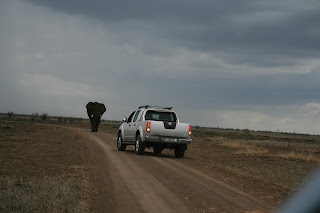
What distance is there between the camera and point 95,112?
139 feet

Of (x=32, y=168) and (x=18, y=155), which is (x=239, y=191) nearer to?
(x=32, y=168)

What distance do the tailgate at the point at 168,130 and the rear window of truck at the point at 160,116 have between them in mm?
1173

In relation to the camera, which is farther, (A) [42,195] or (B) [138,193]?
(B) [138,193]

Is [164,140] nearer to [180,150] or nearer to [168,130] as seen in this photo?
[168,130]

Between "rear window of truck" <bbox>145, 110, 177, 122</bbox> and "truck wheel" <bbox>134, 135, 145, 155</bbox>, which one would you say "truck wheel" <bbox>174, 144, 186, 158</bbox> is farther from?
"truck wheel" <bbox>134, 135, 145, 155</bbox>

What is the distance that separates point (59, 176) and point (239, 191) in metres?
4.97

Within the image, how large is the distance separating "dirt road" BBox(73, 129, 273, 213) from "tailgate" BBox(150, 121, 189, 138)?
158 inches

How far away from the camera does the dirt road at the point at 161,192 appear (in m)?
7.75

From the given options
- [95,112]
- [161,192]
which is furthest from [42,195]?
[95,112]

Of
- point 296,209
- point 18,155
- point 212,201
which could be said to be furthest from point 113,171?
point 296,209

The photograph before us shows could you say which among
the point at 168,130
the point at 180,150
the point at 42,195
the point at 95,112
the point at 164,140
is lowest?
the point at 42,195

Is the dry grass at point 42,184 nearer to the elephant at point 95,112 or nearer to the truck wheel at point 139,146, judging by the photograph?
the truck wheel at point 139,146

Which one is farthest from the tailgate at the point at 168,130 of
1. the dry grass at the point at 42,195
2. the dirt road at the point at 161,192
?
the dry grass at the point at 42,195

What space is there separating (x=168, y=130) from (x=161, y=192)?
8.32m
